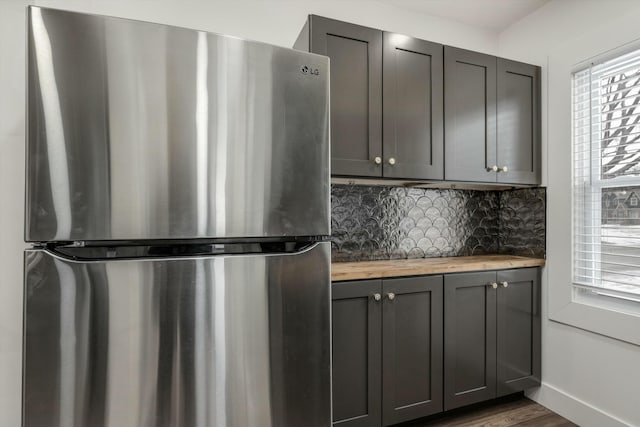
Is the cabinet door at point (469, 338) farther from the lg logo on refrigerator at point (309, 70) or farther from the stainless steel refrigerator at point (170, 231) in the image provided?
the lg logo on refrigerator at point (309, 70)

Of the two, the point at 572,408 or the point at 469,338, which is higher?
the point at 469,338

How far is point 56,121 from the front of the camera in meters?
0.81

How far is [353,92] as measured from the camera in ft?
5.17

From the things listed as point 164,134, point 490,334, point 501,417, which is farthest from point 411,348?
point 164,134

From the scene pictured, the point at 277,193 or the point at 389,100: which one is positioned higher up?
the point at 389,100

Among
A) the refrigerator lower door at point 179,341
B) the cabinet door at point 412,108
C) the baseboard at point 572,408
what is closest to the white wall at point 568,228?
the baseboard at point 572,408

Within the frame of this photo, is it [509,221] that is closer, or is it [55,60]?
[55,60]

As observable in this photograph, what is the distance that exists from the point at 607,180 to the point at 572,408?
1.28m

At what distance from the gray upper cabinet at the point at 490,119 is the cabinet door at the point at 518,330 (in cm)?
61

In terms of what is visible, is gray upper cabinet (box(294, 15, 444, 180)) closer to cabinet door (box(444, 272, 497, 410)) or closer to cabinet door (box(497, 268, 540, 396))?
cabinet door (box(444, 272, 497, 410))

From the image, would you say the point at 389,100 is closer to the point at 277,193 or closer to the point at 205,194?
the point at 277,193

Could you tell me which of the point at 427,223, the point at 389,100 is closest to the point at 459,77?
the point at 389,100

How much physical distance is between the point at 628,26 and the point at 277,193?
6.34 feet

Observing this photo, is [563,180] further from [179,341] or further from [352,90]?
[179,341]
